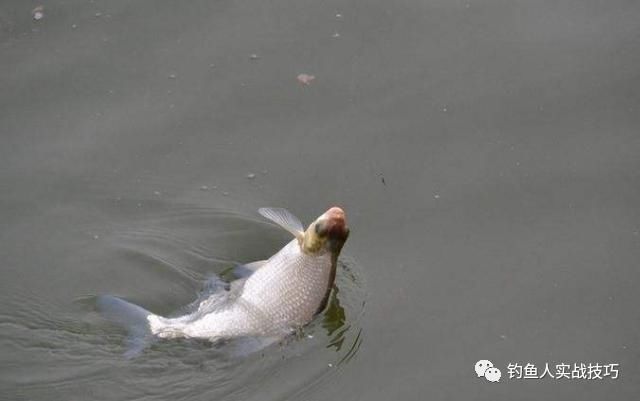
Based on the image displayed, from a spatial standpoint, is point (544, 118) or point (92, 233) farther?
point (544, 118)

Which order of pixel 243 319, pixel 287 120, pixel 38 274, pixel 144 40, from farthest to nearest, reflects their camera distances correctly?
pixel 144 40, pixel 287 120, pixel 38 274, pixel 243 319

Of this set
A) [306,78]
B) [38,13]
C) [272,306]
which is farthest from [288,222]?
[38,13]

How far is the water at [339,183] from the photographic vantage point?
5570 mm

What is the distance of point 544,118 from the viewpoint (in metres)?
7.06

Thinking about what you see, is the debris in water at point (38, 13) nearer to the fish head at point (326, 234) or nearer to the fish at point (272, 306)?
the fish at point (272, 306)

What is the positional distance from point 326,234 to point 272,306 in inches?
20.1

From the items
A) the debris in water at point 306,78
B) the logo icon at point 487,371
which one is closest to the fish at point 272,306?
the logo icon at point 487,371

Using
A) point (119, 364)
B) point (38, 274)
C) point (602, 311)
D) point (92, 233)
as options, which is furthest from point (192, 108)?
point (602, 311)

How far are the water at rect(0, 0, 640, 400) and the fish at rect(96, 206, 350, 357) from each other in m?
0.11

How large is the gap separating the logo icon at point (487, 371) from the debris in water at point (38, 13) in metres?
4.13

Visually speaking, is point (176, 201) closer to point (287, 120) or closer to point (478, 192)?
point (287, 120)

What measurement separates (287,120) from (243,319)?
1.86m

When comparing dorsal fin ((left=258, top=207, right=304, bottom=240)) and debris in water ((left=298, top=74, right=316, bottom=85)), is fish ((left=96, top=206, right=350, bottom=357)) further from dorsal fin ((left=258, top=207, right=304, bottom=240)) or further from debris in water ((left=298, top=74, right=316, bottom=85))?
debris in water ((left=298, top=74, right=316, bottom=85))

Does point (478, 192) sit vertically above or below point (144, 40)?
below
